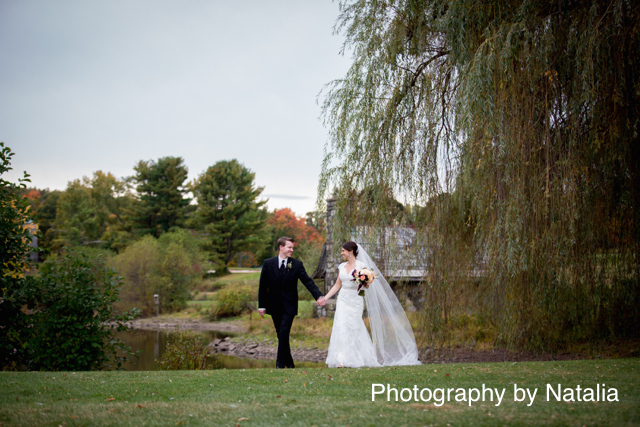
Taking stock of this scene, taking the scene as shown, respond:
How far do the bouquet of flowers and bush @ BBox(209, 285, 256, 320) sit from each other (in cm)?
1792

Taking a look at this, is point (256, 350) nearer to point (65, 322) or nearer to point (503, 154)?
point (65, 322)

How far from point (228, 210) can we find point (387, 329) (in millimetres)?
36002

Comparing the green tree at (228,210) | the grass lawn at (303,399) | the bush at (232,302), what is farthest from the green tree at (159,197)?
the grass lawn at (303,399)

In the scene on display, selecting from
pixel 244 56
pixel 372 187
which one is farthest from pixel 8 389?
pixel 244 56

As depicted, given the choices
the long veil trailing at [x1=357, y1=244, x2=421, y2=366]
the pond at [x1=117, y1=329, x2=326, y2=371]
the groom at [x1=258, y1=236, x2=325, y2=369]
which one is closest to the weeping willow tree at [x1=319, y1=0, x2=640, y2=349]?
the long veil trailing at [x1=357, y1=244, x2=421, y2=366]

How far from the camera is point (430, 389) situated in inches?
159

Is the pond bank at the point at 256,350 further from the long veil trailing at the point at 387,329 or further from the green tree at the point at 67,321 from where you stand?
the green tree at the point at 67,321

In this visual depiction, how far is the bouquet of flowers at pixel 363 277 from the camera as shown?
21.0 feet

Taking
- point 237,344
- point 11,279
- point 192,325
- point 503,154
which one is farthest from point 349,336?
point 192,325

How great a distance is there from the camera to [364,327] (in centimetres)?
657

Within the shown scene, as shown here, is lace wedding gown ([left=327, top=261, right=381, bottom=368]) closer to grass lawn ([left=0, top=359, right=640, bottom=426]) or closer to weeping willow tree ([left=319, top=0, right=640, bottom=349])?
grass lawn ([left=0, top=359, right=640, bottom=426])

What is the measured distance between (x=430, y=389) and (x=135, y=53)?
45.3 feet

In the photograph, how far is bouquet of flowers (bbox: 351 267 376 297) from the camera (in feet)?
21.0

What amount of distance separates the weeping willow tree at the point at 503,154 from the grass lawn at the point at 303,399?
1.59 meters
